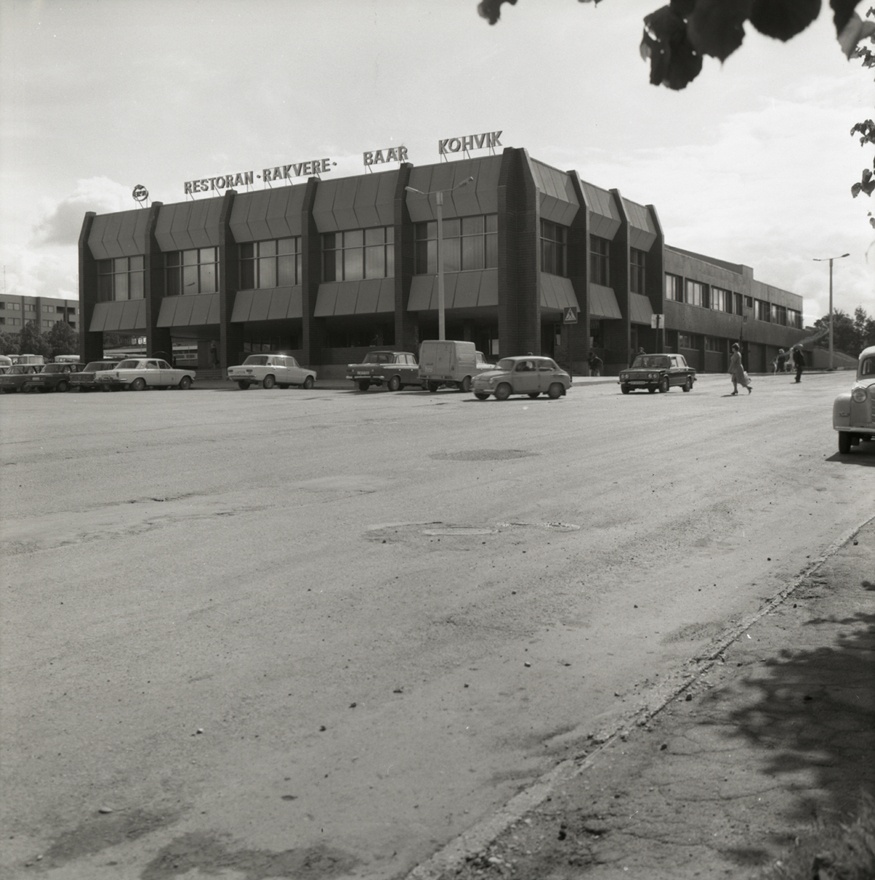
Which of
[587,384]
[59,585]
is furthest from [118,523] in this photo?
[587,384]

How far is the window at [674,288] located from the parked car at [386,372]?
33505 mm

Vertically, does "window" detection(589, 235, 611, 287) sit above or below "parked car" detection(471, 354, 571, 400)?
above

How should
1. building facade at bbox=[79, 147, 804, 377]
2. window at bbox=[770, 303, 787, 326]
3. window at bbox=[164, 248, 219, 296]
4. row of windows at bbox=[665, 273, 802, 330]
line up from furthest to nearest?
window at bbox=[770, 303, 787, 326] → row of windows at bbox=[665, 273, 802, 330] → window at bbox=[164, 248, 219, 296] → building facade at bbox=[79, 147, 804, 377]

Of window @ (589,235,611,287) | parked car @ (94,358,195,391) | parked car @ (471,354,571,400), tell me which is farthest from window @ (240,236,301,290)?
parked car @ (471,354,571,400)

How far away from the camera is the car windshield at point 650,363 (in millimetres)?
A: 38094

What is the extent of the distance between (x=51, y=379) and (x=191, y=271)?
18.4 metres

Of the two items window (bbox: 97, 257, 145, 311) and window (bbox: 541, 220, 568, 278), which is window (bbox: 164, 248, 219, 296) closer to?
window (bbox: 97, 257, 145, 311)

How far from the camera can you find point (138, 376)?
48906 mm

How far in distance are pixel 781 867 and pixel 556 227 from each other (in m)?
56.5

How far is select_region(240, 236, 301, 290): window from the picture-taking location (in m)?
61.6

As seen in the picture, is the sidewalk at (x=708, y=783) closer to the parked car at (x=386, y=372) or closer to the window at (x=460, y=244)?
the parked car at (x=386, y=372)

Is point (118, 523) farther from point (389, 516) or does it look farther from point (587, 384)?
point (587, 384)

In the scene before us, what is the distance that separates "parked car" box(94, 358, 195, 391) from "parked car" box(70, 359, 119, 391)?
1.38ft

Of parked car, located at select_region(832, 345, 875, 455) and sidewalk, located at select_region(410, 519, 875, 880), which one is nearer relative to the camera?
sidewalk, located at select_region(410, 519, 875, 880)
